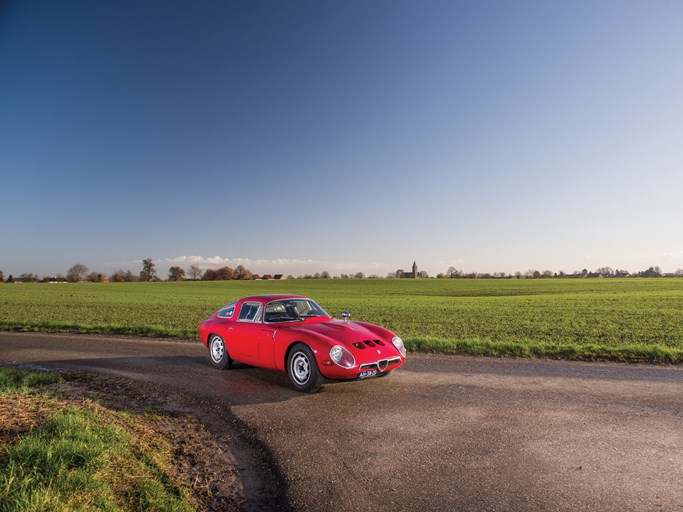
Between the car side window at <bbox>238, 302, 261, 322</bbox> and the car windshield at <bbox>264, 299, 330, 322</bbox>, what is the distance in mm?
221

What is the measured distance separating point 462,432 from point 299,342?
10.0ft

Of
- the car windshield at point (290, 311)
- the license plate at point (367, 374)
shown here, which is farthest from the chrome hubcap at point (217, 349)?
the license plate at point (367, 374)

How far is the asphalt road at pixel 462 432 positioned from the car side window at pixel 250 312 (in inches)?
45.2

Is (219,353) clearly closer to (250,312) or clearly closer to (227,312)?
(227,312)

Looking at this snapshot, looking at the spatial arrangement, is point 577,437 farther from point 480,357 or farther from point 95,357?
point 95,357

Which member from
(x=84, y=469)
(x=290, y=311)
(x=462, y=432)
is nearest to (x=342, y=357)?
(x=290, y=311)

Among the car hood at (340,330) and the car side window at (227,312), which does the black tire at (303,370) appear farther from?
the car side window at (227,312)

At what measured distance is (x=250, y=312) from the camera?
8562 millimetres

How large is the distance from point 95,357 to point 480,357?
9607 millimetres

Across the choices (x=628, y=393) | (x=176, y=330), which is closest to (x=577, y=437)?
(x=628, y=393)

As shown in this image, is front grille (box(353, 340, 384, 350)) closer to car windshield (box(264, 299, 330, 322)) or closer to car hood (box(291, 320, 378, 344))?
car hood (box(291, 320, 378, 344))

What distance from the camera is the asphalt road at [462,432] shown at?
151 inches

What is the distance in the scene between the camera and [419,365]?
9.42 metres

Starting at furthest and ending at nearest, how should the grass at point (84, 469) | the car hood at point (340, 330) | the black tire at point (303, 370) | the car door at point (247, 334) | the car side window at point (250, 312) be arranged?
the car side window at point (250, 312), the car door at point (247, 334), the car hood at point (340, 330), the black tire at point (303, 370), the grass at point (84, 469)
